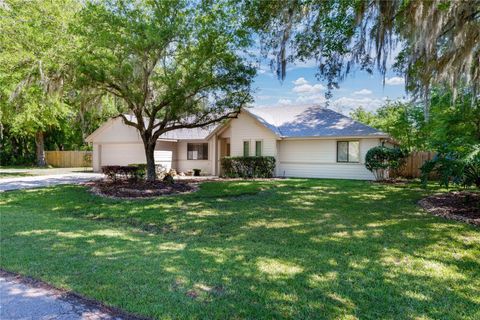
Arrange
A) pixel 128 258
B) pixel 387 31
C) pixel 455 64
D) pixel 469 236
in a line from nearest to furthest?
1. pixel 128 258
2. pixel 469 236
3. pixel 387 31
4. pixel 455 64

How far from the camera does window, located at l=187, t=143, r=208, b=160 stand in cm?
2217

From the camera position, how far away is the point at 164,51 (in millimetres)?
11234

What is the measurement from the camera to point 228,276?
418 centimetres

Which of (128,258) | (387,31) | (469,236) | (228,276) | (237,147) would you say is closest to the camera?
(228,276)

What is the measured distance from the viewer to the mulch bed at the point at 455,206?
293 inches

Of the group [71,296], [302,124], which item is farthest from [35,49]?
[302,124]

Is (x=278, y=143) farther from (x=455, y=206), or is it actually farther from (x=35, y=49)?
(x=35, y=49)

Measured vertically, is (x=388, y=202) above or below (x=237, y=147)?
below

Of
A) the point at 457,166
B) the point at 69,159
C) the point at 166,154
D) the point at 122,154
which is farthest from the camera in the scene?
the point at 69,159

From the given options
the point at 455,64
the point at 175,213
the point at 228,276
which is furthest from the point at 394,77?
the point at 228,276

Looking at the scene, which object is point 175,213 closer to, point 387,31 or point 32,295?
point 32,295

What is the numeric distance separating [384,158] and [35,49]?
1555 cm

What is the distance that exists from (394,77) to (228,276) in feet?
29.8

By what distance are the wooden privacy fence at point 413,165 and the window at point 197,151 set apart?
1158 centimetres
